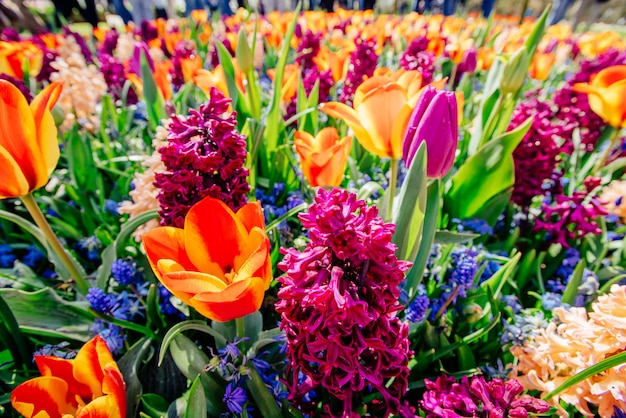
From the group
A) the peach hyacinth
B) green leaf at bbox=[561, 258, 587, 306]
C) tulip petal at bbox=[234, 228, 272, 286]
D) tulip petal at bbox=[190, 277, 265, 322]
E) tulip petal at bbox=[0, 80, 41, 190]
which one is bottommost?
green leaf at bbox=[561, 258, 587, 306]

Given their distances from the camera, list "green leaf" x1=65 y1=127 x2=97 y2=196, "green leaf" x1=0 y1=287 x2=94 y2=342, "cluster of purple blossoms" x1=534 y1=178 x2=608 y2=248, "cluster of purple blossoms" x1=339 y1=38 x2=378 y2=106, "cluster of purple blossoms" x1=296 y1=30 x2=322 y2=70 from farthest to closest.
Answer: "cluster of purple blossoms" x1=296 y1=30 x2=322 y2=70, "cluster of purple blossoms" x1=339 y1=38 x2=378 y2=106, "green leaf" x1=65 y1=127 x2=97 y2=196, "cluster of purple blossoms" x1=534 y1=178 x2=608 y2=248, "green leaf" x1=0 y1=287 x2=94 y2=342

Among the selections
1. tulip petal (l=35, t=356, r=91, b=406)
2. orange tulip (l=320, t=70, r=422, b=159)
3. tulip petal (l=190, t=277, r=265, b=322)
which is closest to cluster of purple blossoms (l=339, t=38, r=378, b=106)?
orange tulip (l=320, t=70, r=422, b=159)

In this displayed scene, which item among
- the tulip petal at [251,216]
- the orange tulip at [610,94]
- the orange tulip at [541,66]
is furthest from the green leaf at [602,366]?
the orange tulip at [541,66]

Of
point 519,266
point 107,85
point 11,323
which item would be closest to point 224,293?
point 11,323

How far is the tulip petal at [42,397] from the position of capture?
658 millimetres

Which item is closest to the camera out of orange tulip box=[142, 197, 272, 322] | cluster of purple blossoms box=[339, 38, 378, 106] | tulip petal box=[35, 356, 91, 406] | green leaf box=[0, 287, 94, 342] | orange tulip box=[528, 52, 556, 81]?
orange tulip box=[142, 197, 272, 322]

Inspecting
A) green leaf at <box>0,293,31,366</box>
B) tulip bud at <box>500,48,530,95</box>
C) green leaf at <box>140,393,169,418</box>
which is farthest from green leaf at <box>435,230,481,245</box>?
green leaf at <box>0,293,31,366</box>

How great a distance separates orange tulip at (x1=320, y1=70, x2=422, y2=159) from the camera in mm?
950

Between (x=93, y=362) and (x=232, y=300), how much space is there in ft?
1.01

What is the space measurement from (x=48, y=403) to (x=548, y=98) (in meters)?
2.86

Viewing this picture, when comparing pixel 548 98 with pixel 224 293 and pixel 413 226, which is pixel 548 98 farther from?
pixel 224 293

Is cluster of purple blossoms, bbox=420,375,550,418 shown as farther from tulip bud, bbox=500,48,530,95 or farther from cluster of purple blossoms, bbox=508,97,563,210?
tulip bud, bbox=500,48,530,95

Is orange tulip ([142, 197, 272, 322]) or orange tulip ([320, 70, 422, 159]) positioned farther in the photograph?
orange tulip ([320, 70, 422, 159])

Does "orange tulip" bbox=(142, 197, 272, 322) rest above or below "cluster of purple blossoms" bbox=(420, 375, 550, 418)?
above
